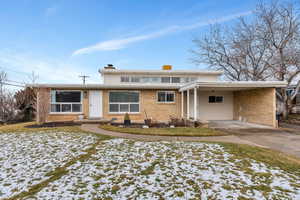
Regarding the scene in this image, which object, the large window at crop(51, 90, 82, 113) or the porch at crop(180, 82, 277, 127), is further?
the large window at crop(51, 90, 82, 113)

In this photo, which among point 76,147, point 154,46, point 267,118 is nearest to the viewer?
point 76,147

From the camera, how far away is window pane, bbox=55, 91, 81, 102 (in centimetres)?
1088

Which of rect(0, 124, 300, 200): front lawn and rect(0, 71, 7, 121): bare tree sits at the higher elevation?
rect(0, 71, 7, 121): bare tree

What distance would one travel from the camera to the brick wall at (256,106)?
931 cm

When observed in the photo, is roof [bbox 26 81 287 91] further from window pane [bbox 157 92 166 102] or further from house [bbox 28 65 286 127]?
window pane [bbox 157 92 166 102]

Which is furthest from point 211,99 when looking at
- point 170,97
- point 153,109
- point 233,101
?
point 153,109

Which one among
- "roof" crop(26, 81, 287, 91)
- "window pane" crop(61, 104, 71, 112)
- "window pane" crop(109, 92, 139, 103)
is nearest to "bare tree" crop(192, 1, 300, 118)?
"roof" crop(26, 81, 287, 91)

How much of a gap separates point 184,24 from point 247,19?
22.1 ft

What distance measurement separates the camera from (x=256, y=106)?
10438 millimetres

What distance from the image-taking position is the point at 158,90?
11.5m

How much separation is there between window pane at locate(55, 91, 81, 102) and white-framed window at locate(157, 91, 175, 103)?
6.04 m

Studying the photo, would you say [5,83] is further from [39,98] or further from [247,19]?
[247,19]

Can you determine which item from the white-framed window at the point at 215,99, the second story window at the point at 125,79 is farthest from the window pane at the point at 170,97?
the second story window at the point at 125,79

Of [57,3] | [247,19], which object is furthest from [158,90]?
[247,19]
